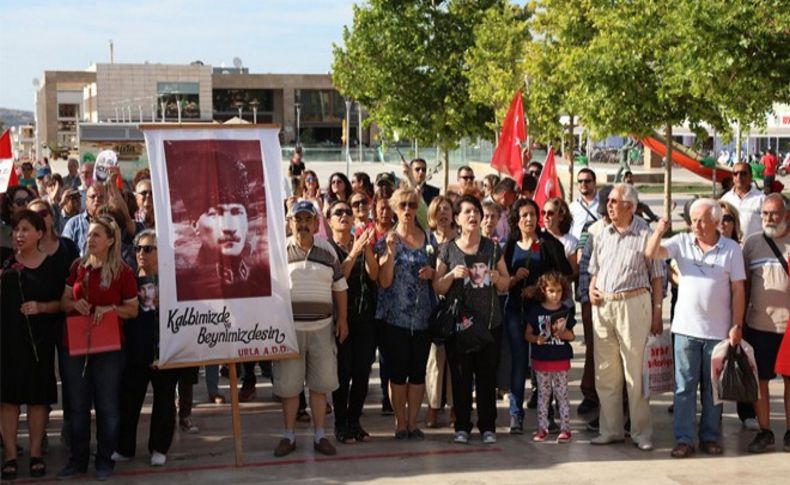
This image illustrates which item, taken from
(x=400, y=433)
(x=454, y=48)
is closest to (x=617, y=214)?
(x=400, y=433)

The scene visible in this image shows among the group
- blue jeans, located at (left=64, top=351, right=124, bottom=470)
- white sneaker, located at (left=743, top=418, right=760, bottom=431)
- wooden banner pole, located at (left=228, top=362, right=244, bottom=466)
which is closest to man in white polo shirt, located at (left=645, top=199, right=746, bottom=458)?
white sneaker, located at (left=743, top=418, right=760, bottom=431)

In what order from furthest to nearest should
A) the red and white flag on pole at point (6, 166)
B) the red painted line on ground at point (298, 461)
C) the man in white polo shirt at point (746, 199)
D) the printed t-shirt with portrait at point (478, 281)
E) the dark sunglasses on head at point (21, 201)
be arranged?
the man in white polo shirt at point (746, 199)
the red and white flag on pole at point (6, 166)
the dark sunglasses on head at point (21, 201)
the printed t-shirt with portrait at point (478, 281)
the red painted line on ground at point (298, 461)

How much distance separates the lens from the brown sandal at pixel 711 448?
26.9 feet

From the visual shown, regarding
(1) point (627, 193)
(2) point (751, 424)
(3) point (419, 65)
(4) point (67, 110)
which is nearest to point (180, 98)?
(4) point (67, 110)

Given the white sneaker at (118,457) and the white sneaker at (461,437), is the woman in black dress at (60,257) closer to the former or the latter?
the white sneaker at (118,457)

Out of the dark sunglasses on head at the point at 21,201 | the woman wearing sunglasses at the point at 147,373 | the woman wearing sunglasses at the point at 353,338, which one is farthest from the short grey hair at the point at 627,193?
the dark sunglasses on head at the point at 21,201

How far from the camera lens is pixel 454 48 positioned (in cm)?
3138

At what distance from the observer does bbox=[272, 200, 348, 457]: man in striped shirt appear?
8.07 metres

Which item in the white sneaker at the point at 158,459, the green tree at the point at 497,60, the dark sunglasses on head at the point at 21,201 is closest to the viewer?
the white sneaker at the point at 158,459

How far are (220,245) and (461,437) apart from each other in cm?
236

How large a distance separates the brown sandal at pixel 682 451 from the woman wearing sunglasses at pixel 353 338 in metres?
2.29

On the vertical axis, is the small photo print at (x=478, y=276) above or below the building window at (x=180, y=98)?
below

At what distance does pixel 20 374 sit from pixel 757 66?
44.4 feet

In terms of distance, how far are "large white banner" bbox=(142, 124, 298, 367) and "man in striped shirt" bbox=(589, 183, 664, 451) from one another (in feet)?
7.64
